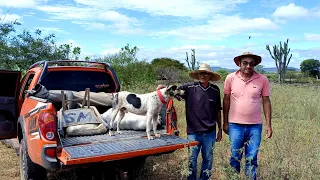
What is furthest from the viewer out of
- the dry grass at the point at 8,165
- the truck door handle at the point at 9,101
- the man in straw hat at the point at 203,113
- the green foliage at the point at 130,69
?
the green foliage at the point at 130,69

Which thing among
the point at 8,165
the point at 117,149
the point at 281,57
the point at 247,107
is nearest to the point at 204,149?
the point at 247,107

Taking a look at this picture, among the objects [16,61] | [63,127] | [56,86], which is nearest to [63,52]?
[16,61]

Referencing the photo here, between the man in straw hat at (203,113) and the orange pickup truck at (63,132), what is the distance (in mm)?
233

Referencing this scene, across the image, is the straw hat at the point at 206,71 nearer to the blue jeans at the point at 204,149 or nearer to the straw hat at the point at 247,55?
the straw hat at the point at 247,55

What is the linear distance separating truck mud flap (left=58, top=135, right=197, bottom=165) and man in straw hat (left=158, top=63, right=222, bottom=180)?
242 mm

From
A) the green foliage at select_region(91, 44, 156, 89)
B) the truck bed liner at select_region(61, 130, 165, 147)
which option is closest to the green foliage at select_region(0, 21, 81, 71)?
the green foliage at select_region(91, 44, 156, 89)

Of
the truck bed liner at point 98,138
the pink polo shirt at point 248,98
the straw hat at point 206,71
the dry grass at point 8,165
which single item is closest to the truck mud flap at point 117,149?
the truck bed liner at point 98,138

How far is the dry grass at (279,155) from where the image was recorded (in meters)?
4.11

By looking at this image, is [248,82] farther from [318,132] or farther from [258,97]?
[318,132]

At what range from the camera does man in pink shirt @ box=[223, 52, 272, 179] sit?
411 cm

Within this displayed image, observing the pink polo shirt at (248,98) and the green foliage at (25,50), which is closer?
the pink polo shirt at (248,98)

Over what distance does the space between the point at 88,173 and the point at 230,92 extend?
8.38 ft

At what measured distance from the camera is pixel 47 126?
3658mm

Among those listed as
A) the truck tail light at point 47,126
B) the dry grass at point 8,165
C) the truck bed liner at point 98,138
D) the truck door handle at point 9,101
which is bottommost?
the dry grass at point 8,165
